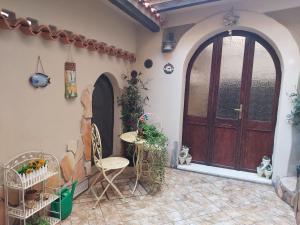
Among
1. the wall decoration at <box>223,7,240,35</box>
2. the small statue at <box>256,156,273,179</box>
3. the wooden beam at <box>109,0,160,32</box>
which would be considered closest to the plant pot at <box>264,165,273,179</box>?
the small statue at <box>256,156,273,179</box>

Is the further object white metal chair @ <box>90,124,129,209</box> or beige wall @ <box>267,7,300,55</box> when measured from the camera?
beige wall @ <box>267,7,300,55</box>

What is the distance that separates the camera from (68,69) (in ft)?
8.79

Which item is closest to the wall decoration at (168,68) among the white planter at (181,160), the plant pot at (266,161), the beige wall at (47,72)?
the beige wall at (47,72)

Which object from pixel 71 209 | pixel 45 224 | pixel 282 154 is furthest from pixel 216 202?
pixel 45 224

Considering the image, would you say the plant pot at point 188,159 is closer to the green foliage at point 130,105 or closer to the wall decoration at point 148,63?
the green foliage at point 130,105

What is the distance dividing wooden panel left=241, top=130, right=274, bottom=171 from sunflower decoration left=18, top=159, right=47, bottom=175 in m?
3.20

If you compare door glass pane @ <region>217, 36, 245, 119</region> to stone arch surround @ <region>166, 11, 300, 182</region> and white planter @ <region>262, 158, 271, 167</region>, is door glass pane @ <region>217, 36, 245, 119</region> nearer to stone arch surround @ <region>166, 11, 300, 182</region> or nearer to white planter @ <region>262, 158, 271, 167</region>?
stone arch surround @ <region>166, 11, 300, 182</region>

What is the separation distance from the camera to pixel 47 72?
2410mm

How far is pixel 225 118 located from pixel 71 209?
282 centimetres

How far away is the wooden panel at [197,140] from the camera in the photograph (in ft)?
13.8

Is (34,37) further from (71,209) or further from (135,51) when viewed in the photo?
(135,51)

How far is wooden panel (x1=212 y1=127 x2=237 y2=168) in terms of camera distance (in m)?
4.02

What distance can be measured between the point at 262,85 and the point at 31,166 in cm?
350

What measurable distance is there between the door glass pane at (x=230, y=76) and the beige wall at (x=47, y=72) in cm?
200
